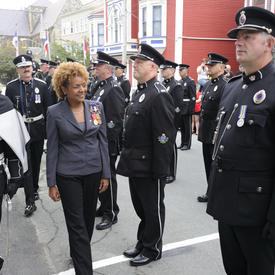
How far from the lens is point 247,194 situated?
7.31ft

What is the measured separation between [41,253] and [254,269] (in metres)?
2.46

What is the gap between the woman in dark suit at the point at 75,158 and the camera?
3.06 meters

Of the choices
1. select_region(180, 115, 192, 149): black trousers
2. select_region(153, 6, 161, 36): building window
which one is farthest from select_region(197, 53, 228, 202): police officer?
select_region(153, 6, 161, 36): building window

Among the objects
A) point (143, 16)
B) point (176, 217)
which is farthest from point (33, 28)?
point (176, 217)

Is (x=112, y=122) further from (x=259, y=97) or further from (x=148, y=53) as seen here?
(x=259, y=97)

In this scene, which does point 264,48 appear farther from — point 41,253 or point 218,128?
point 41,253

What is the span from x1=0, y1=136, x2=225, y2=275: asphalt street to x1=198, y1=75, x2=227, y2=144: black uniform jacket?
3.58 feet

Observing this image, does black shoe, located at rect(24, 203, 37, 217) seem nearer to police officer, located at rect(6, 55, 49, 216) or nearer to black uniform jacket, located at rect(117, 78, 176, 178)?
police officer, located at rect(6, 55, 49, 216)

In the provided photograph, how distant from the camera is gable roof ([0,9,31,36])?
3017 inches

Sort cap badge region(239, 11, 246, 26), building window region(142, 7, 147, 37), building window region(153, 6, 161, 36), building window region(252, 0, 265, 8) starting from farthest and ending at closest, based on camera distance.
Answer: building window region(142, 7, 147, 37) < building window region(153, 6, 161, 36) < building window region(252, 0, 265, 8) < cap badge region(239, 11, 246, 26)

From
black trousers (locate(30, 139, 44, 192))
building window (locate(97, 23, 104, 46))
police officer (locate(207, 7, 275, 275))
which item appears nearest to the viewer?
police officer (locate(207, 7, 275, 275))

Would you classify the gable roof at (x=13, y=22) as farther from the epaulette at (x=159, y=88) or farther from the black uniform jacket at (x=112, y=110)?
the epaulette at (x=159, y=88)

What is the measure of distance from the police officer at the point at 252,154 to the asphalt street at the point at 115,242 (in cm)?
128

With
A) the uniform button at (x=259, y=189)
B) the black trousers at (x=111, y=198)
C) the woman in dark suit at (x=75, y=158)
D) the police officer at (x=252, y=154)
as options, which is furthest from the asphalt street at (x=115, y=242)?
the uniform button at (x=259, y=189)
